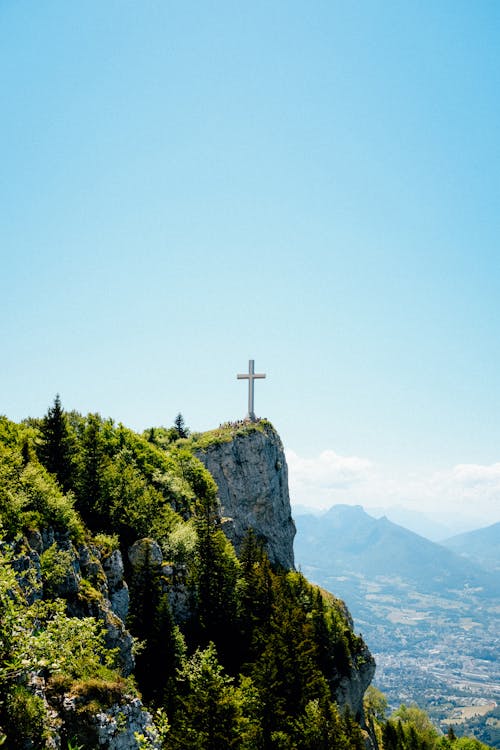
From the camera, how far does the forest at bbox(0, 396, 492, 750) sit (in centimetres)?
1814

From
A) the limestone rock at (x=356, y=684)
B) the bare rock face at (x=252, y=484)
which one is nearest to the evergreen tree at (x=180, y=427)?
the bare rock face at (x=252, y=484)

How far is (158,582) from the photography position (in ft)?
128

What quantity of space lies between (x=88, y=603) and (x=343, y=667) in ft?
133

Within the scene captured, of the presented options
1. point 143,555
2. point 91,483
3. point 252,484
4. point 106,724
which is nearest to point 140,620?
point 143,555

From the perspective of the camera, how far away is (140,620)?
36.8 metres

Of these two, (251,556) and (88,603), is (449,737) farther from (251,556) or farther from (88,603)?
(88,603)

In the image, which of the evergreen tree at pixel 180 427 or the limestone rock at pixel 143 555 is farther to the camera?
the evergreen tree at pixel 180 427

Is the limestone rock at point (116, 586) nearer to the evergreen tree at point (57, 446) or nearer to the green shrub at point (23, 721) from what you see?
the evergreen tree at point (57, 446)

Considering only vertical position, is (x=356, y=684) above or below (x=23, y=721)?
below

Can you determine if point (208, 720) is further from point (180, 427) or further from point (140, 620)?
point (180, 427)

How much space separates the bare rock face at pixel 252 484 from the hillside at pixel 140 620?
50.5 ft

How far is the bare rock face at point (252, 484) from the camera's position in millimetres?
81500

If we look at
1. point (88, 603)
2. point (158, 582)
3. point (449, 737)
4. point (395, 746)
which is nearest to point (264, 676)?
point (158, 582)

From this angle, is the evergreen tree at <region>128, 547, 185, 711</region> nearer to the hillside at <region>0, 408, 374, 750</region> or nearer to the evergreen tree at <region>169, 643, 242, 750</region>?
the hillside at <region>0, 408, 374, 750</region>
